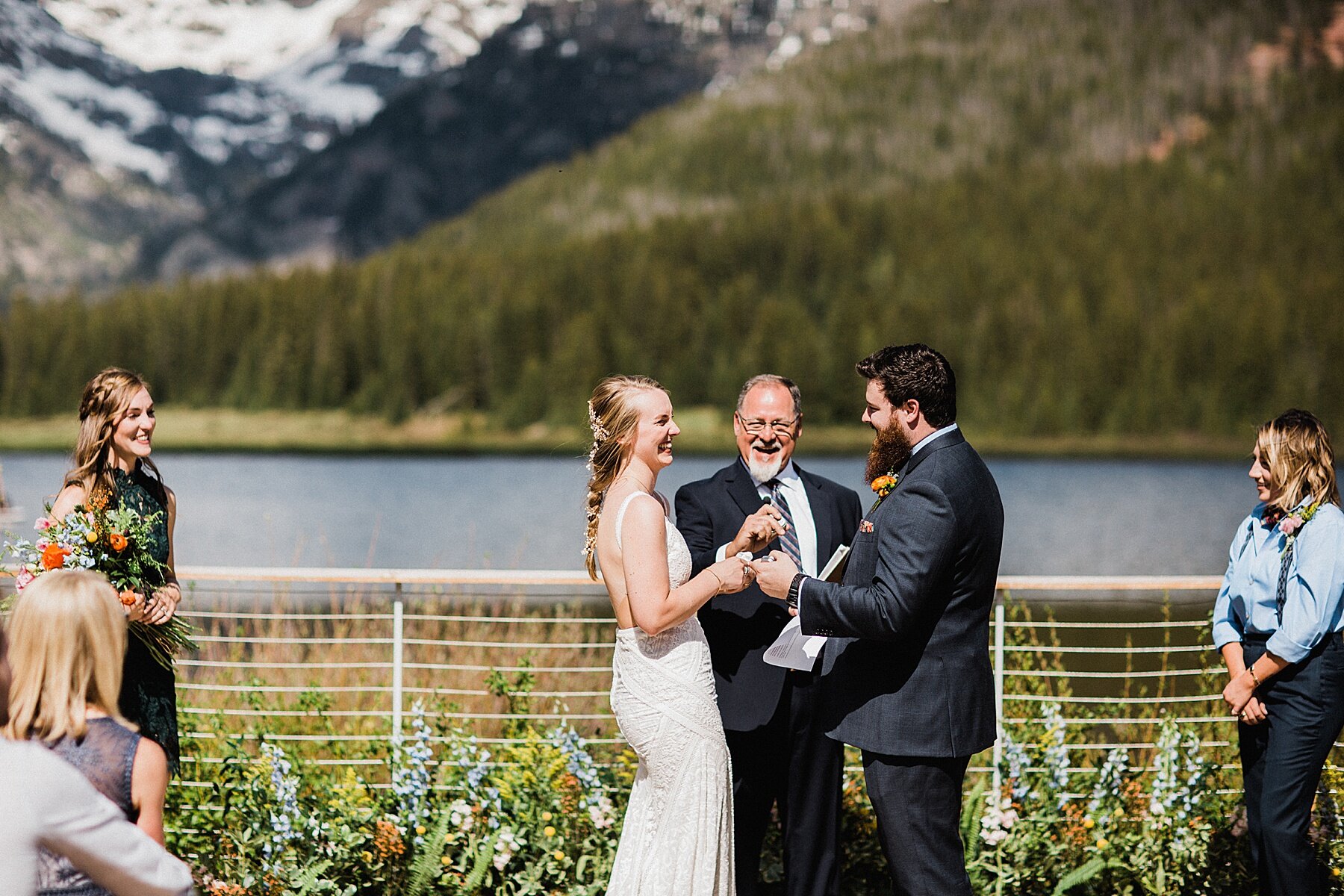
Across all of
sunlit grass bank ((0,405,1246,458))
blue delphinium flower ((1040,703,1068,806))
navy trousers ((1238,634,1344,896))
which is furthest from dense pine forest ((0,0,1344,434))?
navy trousers ((1238,634,1344,896))

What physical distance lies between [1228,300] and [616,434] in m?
82.0

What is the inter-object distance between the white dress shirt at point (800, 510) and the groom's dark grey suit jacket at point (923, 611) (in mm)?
661

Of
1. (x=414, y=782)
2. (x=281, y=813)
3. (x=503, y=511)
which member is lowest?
(x=281, y=813)

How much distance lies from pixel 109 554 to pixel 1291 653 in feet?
11.8

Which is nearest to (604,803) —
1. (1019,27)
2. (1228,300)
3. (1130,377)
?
(1130,377)

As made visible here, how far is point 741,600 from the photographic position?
13.8 ft

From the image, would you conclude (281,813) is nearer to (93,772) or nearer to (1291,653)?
(93,772)

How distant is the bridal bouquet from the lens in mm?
3736

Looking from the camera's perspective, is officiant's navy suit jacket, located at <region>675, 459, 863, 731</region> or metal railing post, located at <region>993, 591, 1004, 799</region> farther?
metal railing post, located at <region>993, 591, 1004, 799</region>

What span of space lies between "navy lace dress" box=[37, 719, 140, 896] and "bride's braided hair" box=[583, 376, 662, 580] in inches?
60.2

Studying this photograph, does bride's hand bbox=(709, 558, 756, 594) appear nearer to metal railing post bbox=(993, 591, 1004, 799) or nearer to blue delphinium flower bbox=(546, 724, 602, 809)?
blue delphinium flower bbox=(546, 724, 602, 809)

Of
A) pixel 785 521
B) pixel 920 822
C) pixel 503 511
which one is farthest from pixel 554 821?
pixel 503 511

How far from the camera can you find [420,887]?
448 cm

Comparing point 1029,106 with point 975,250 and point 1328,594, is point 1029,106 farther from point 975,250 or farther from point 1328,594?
point 1328,594
